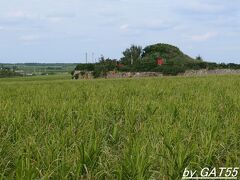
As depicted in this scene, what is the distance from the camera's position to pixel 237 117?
6.49 meters

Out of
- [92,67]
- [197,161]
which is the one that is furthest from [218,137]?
[92,67]

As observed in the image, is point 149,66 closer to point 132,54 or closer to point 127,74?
point 127,74

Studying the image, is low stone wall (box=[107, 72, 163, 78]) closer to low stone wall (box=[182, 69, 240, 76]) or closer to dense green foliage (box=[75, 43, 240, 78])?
dense green foliage (box=[75, 43, 240, 78])

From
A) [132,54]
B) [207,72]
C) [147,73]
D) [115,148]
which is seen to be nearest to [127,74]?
[147,73]

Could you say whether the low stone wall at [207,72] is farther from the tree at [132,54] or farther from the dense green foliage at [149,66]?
the tree at [132,54]

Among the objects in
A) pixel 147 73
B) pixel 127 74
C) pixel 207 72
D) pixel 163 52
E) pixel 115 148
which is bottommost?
pixel 127 74

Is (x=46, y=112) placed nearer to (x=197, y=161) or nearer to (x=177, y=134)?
(x=177, y=134)

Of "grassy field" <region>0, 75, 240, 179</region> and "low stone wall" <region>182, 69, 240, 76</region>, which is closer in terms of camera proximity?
"grassy field" <region>0, 75, 240, 179</region>

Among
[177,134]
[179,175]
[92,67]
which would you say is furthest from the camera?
[92,67]

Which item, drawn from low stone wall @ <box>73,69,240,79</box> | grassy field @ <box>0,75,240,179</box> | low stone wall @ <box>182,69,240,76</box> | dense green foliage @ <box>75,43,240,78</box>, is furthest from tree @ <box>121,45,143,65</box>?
grassy field @ <box>0,75,240,179</box>

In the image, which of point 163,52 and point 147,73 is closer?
point 147,73

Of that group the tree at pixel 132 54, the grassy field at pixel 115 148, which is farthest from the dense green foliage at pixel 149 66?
the grassy field at pixel 115 148

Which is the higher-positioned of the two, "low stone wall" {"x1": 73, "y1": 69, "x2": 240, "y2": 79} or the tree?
the tree

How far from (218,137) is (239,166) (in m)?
1.20
